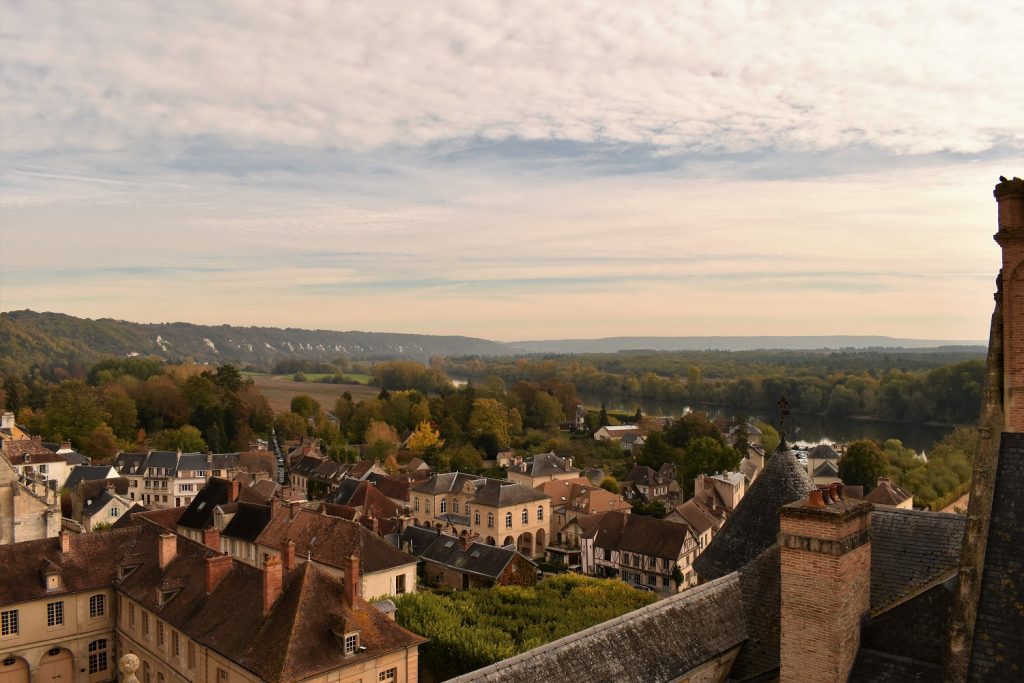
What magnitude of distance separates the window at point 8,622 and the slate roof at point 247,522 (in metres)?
11.6

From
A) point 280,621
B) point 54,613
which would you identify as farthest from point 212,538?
point 280,621

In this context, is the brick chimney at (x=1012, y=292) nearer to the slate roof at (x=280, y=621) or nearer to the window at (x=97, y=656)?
the slate roof at (x=280, y=621)

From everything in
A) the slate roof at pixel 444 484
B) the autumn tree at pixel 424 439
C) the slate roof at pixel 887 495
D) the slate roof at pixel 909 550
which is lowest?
the autumn tree at pixel 424 439

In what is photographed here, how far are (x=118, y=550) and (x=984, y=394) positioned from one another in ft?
89.0

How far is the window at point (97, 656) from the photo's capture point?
24.5 meters

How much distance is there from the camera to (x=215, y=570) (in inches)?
861

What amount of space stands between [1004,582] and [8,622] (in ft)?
87.0

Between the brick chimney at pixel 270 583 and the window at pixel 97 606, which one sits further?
the window at pixel 97 606

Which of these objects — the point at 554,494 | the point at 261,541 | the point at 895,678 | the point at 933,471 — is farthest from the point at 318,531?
the point at 933,471

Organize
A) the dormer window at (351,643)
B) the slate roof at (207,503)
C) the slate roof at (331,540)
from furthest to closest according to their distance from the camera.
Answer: the slate roof at (207,503) → the slate roof at (331,540) → the dormer window at (351,643)

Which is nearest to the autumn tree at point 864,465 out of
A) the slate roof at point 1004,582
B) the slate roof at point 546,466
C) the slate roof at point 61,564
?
the slate roof at point 546,466

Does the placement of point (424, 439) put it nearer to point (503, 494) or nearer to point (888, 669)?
point (503, 494)

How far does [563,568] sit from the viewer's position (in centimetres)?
4319

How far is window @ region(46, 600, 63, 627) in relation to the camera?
23531 millimetres
